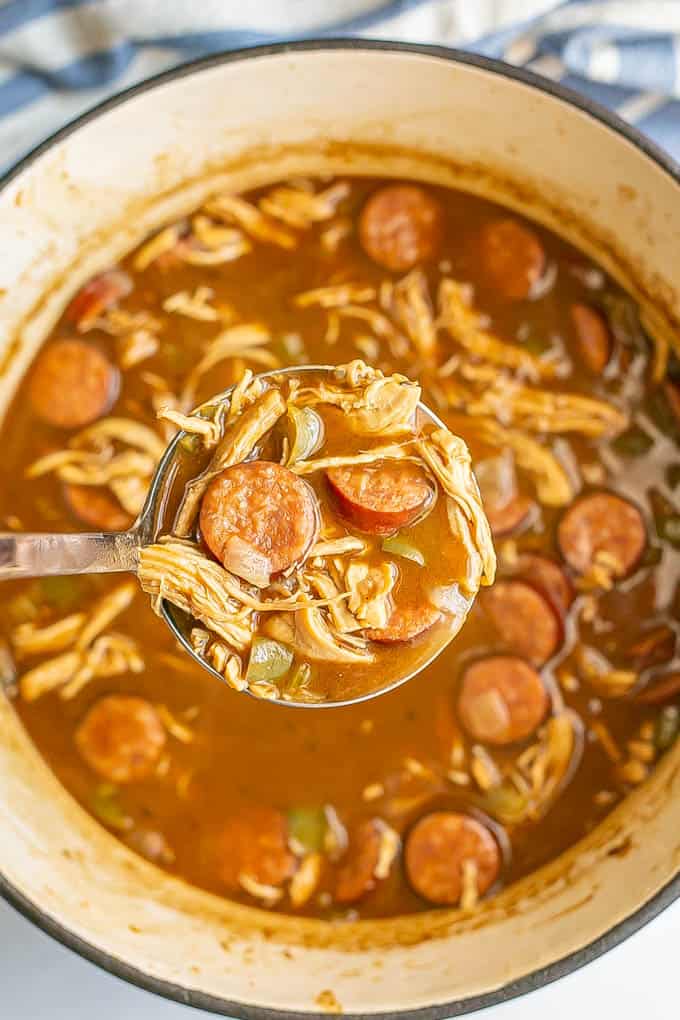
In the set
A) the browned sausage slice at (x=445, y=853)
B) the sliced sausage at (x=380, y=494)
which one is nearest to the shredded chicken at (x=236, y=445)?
the sliced sausage at (x=380, y=494)

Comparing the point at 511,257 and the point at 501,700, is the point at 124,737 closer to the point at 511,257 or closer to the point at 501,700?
the point at 501,700

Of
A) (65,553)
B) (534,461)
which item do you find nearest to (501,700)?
(534,461)

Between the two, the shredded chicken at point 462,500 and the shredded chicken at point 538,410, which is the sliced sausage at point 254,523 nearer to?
the shredded chicken at point 462,500

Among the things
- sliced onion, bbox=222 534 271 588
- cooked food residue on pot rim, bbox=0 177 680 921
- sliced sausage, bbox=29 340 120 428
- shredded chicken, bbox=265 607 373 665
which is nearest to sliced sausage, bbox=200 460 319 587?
sliced onion, bbox=222 534 271 588

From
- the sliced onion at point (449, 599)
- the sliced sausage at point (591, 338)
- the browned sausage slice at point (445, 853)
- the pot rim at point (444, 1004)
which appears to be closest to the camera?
the sliced onion at point (449, 599)

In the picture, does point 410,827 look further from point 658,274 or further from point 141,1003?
point 658,274

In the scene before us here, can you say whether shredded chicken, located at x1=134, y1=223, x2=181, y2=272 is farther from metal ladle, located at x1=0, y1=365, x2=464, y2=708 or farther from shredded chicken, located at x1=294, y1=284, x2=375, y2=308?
metal ladle, located at x1=0, y1=365, x2=464, y2=708
